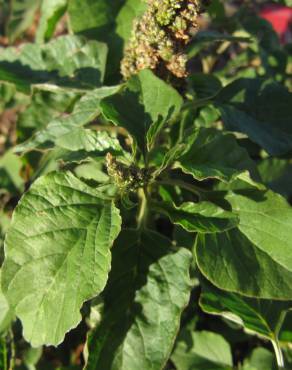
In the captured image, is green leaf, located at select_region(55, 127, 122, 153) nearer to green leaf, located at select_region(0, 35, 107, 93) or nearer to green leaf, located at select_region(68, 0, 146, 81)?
green leaf, located at select_region(0, 35, 107, 93)

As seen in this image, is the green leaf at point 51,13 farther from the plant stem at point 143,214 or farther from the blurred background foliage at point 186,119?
the plant stem at point 143,214

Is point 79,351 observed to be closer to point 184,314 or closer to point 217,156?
point 184,314

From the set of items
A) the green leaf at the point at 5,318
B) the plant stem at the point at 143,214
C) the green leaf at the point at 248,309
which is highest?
the plant stem at the point at 143,214

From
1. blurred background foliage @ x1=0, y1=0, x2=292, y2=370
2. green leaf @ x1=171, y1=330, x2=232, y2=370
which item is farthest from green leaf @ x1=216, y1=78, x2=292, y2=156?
green leaf @ x1=171, y1=330, x2=232, y2=370

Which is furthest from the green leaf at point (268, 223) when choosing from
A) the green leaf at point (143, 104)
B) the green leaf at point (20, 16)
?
the green leaf at point (20, 16)

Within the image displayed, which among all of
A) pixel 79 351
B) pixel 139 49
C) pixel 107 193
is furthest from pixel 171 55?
pixel 79 351

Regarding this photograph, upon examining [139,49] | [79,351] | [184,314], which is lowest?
[79,351]
